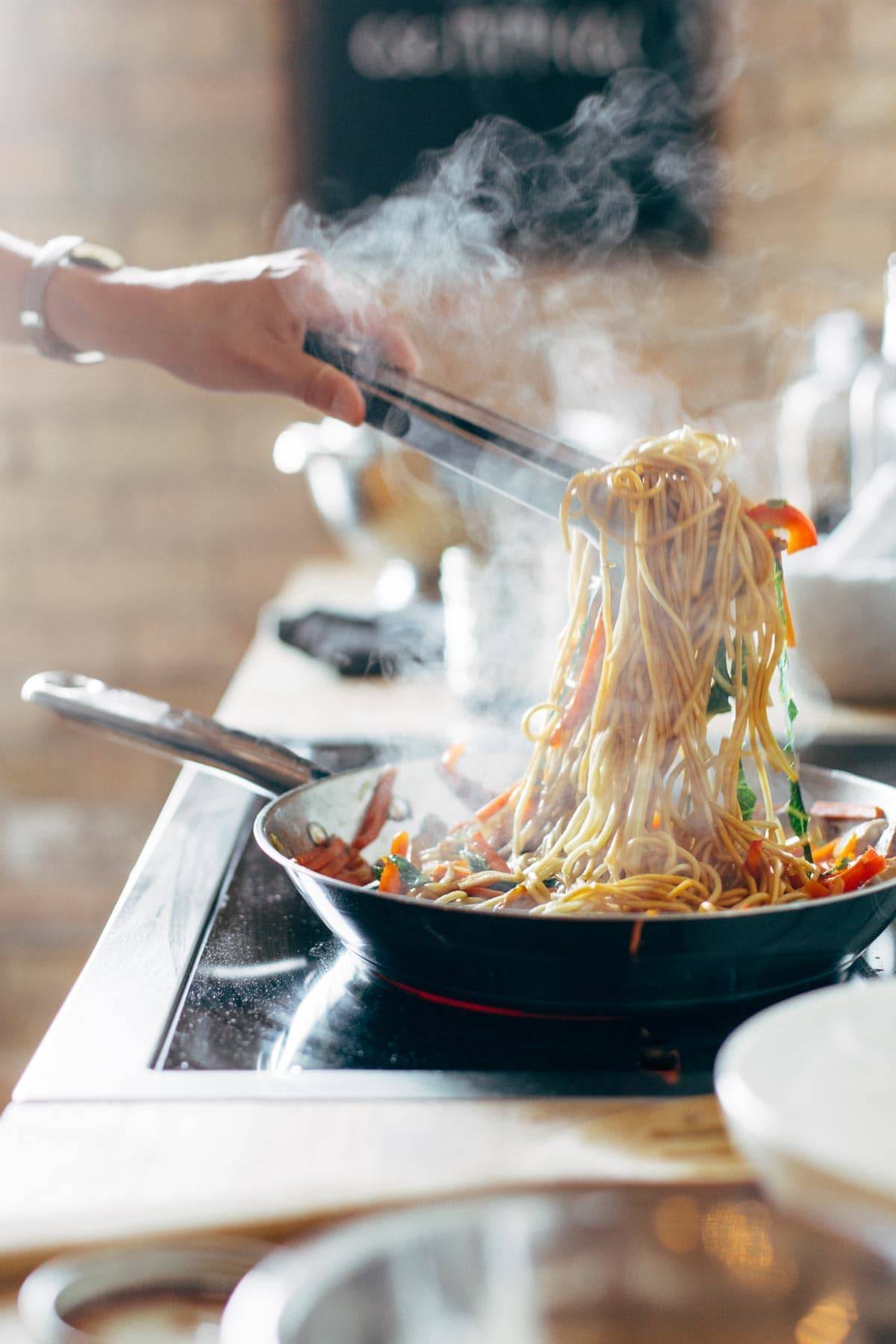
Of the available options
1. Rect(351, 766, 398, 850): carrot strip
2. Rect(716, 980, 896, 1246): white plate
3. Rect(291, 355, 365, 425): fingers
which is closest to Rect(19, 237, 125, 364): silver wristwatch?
Rect(291, 355, 365, 425): fingers

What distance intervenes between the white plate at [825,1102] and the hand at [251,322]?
732 millimetres

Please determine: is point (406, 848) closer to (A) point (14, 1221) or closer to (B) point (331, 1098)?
(B) point (331, 1098)

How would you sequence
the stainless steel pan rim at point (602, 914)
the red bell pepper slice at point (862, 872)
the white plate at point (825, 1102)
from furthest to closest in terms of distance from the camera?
1. the red bell pepper slice at point (862, 872)
2. the stainless steel pan rim at point (602, 914)
3. the white plate at point (825, 1102)

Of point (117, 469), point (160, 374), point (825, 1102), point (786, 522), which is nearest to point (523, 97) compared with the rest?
point (160, 374)

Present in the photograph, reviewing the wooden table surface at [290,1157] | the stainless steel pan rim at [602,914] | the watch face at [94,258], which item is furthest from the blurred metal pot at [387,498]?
the wooden table surface at [290,1157]

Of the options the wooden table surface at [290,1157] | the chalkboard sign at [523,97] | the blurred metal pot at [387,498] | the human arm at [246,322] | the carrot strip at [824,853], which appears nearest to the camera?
the wooden table surface at [290,1157]

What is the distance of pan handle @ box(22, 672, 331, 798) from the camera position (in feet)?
3.57

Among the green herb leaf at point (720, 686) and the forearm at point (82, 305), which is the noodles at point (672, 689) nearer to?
the green herb leaf at point (720, 686)

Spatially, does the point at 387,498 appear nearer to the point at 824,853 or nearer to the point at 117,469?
the point at 117,469

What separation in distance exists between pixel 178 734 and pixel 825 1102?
2.30ft

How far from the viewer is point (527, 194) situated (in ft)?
9.75

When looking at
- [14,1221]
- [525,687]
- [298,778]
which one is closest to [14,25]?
[525,687]

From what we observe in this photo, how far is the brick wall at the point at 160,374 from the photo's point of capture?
9.78 ft

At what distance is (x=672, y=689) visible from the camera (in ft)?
3.46
